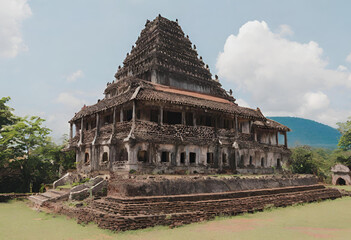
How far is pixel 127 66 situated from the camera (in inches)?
1148

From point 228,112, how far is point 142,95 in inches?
283

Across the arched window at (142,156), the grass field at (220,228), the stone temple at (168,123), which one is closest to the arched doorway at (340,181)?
the stone temple at (168,123)

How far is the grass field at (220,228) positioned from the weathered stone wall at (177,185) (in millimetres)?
1862

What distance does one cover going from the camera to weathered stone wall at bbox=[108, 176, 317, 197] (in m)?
12.4

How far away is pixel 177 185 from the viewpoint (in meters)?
13.5

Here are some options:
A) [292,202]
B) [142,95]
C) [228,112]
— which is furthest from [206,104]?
[292,202]

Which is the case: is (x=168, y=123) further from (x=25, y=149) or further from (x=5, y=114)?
(x=5, y=114)

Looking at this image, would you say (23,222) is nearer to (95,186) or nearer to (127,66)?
(95,186)

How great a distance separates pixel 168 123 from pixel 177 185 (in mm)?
8696

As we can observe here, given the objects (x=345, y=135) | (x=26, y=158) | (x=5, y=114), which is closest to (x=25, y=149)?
(x=26, y=158)

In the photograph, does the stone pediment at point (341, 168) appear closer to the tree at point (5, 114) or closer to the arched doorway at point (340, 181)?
the arched doorway at point (340, 181)

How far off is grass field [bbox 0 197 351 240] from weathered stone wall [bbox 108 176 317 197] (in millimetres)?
1862

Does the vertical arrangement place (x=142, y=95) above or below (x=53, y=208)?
above

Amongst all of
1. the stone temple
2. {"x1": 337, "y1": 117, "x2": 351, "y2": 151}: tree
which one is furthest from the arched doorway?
{"x1": 337, "y1": 117, "x2": 351, "y2": 151}: tree
